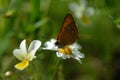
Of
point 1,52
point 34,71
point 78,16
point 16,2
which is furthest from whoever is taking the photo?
point 78,16

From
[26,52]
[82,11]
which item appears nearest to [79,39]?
[82,11]

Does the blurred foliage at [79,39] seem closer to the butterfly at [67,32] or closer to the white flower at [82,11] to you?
the white flower at [82,11]

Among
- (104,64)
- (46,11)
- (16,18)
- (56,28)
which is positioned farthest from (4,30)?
(104,64)

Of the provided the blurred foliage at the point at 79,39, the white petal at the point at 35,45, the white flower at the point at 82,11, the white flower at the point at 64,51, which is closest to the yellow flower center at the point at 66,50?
the white flower at the point at 64,51

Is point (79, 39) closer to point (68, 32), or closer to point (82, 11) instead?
point (82, 11)

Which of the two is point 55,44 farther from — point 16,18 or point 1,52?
point 16,18

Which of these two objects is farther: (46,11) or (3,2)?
(46,11)

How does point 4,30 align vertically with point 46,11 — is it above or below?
below

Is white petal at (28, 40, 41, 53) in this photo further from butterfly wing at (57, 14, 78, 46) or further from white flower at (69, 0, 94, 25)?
white flower at (69, 0, 94, 25)
